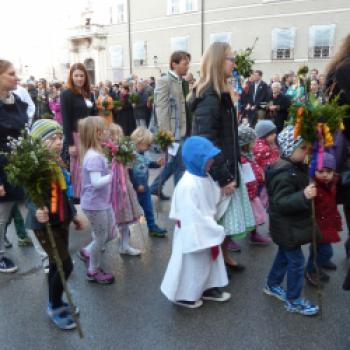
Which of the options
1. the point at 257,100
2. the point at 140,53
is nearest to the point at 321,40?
the point at 140,53

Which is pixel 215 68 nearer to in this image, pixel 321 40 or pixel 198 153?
pixel 198 153

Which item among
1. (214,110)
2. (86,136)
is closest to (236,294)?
(214,110)

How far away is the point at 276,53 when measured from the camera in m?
23.9

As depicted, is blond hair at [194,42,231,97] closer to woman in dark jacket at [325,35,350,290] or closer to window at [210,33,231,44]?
woman in dark jacket at [325,35,350,290]

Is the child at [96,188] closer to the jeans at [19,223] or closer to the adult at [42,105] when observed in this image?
the jeans at [19,223]

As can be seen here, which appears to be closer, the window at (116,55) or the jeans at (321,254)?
the jeans at (321,254)

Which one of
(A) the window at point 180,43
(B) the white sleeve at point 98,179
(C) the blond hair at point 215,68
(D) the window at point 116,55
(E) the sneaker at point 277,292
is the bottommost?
(E) the sneaker at point 277,292

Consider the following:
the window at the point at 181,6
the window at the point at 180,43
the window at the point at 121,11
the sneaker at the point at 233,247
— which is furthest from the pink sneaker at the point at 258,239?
the window at the point at 121,11

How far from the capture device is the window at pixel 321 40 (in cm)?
2200

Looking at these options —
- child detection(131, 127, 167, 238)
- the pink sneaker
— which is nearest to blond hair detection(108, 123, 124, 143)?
child detection(131, 127, 167, 238)

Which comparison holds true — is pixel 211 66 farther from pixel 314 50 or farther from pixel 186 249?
pixel 314 50

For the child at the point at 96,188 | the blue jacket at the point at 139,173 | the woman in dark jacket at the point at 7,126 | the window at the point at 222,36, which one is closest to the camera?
the child at the point at 96,188

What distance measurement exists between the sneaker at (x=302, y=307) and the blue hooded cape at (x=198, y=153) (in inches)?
49.4

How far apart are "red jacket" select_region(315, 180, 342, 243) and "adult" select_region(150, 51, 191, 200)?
2036 mm
